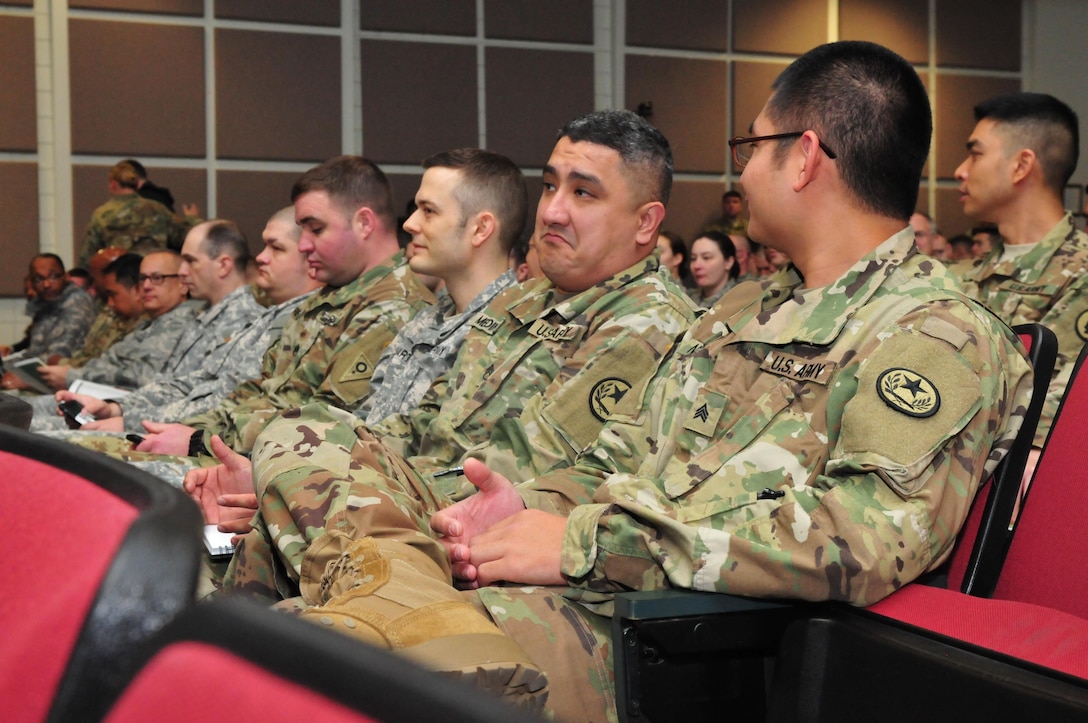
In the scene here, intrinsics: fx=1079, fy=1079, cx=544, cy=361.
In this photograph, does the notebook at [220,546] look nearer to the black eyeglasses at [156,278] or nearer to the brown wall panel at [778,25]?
the black eyeglasses at [156,278]

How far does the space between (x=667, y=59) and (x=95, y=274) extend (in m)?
3.98

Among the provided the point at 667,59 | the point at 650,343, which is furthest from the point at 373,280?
the point at 667,59

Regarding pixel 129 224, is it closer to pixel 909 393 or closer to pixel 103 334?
pixel 103 334

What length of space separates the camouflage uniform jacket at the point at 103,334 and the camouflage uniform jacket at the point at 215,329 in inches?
46.5

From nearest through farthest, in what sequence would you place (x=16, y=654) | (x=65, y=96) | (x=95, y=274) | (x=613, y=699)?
(x=16, y=654)
(x=613, y=699)
(x=95, y=274)
(x=65, y=96)

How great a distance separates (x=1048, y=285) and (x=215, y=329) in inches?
111

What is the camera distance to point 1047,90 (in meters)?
8.08

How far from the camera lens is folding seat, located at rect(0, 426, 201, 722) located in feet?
1.20

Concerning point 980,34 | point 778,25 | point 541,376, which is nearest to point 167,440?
point 541,376

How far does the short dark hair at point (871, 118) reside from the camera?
4.57ft

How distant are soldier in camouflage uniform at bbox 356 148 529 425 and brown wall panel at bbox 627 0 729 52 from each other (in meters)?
4.93

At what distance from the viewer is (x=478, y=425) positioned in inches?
80.0

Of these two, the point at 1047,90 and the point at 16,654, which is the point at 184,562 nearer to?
the point at 16,654

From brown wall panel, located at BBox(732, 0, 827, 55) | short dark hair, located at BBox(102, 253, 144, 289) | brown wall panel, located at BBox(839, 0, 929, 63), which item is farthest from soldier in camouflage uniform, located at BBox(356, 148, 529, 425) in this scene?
brown wall panel, located at BBox(839, 0, 929, 63)
